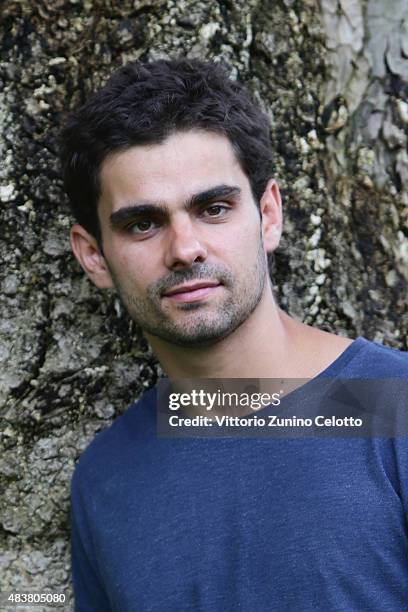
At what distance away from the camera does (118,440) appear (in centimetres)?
267

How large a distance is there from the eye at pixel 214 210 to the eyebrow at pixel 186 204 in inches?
0.9

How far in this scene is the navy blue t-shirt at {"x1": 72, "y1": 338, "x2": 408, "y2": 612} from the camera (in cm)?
212

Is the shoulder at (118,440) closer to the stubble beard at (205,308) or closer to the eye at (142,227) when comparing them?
the stubble beard at (205,308)

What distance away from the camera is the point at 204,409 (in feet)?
8.33

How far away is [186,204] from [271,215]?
0.38m

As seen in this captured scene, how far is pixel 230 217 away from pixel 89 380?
76 cm

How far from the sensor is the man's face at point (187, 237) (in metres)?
2.30

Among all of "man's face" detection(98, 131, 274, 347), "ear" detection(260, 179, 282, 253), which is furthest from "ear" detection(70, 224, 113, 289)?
"ear" detection(260, 179, 282, 253)

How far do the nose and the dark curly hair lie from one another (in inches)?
9.6

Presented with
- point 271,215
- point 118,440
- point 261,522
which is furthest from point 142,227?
point 261,522

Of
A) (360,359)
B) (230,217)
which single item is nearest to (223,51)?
(230,217)

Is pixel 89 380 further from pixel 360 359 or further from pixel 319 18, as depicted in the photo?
pixel 319 18

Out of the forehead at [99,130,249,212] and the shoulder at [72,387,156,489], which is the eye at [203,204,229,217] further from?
the shoulder at [72,387,156,489]

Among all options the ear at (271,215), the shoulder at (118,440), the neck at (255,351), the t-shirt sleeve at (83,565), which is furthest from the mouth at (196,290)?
the t-shirt sleeve at (83,565)
